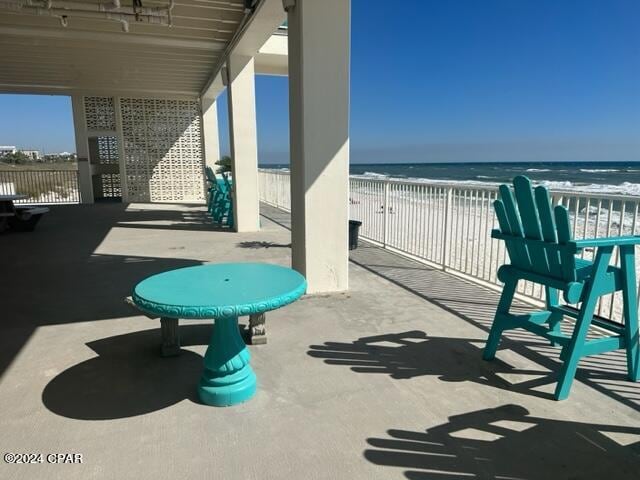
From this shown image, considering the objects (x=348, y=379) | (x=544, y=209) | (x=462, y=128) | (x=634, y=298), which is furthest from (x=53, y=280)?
(x=462, y=128)

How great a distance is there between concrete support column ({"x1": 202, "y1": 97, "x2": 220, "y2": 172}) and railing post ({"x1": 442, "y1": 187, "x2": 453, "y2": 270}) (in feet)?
28.0

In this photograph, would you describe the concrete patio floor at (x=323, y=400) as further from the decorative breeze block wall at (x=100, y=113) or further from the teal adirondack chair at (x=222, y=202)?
the decorative breeze block wall at (x=100, y=113)

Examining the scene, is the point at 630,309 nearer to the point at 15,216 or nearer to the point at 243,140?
the point at 243,140

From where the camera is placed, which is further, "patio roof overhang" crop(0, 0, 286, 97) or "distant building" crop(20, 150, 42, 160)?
"distant building" crop(20, 150, 42, 160)

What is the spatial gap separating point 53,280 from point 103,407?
10.2ft

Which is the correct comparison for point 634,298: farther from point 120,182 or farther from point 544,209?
point 120,182

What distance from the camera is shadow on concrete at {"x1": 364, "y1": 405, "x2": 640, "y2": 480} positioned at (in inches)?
64.3

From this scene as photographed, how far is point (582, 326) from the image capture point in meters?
2.12

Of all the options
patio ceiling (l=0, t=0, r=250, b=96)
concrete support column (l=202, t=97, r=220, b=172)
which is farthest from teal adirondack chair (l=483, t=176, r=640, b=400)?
concrete support column (l=202, t=97, r=220, b=172)

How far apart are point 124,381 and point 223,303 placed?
1.04 m

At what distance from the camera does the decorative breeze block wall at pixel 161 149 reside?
13234 millimetres

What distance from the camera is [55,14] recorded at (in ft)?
14.7

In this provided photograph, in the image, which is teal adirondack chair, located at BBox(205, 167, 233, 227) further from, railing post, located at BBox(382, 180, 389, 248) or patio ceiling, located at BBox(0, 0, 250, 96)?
railing post, located at BBox(382, 180, 389, 248)

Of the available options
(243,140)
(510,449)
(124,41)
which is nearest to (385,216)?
(243,140)
